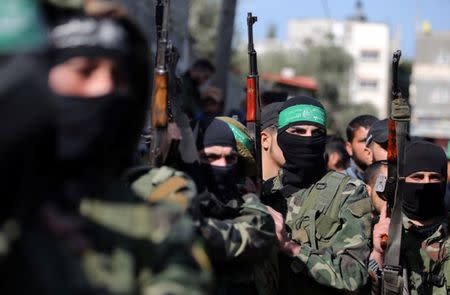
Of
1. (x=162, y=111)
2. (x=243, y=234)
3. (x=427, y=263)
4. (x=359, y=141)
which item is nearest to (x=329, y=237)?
(x=427, y=263)

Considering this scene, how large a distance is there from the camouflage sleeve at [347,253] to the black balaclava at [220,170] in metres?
0.82

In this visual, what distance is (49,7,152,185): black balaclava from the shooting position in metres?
2.43

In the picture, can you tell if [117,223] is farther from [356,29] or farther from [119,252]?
[356,29]

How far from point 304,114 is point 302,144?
0.55 ft

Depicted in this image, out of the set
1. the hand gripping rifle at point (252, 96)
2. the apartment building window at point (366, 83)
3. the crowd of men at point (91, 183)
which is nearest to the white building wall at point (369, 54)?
the apartment building window at point (366, 83)

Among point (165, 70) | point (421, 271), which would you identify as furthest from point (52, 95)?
A: point (421, 271)

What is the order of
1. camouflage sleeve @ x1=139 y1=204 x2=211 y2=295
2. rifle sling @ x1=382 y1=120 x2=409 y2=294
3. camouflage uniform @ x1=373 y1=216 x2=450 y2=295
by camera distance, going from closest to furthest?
1. camouflage sleeve @ x1=139 y1=204 x2=211 y2=295
2. rifle sling @ x1=382 y1=120 x2=409 y2=294
3. camouflage uniform @ x1=373 y1=216 x2=450 y2=295

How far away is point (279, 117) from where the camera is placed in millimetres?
5484

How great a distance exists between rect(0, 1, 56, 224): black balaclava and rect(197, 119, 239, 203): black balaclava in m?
1.74

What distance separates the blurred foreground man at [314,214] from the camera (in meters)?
4.81

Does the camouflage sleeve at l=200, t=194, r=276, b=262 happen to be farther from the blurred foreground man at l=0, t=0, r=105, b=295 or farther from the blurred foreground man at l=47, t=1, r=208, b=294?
the blurred foreground man at l=0, t=0, r=105, b=295

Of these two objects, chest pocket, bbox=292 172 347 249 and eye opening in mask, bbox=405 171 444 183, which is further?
eye opening in mask, bbox=405 171 444 183

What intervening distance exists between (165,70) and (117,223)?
1.49m

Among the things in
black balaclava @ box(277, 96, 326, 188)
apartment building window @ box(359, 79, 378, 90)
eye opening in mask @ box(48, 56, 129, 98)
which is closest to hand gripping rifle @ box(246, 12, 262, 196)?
black balaclava @ box(277, 96, 326, 188)
